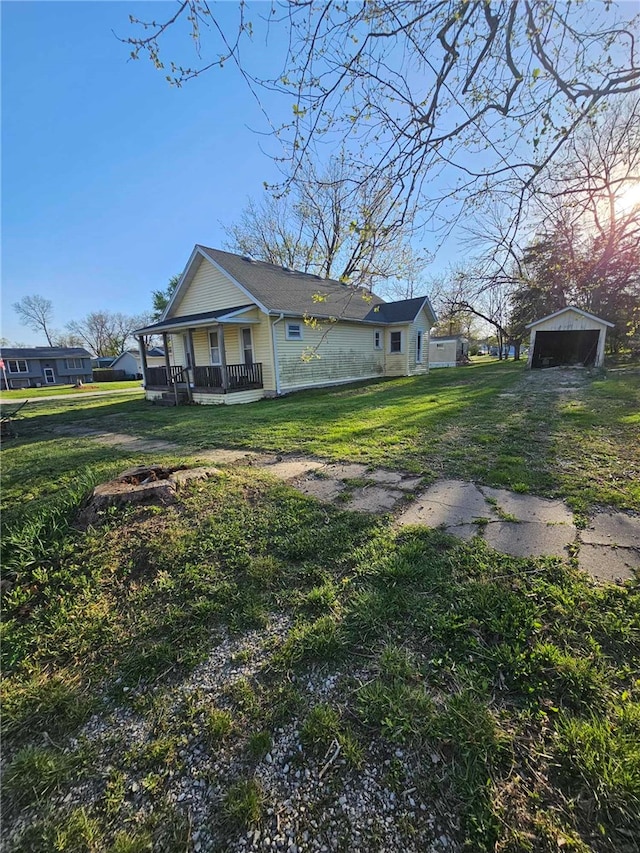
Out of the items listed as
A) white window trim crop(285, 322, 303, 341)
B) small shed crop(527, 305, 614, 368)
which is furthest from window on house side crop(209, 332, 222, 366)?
small shed crop(527, 305, 614, 368)

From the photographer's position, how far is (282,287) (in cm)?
1424

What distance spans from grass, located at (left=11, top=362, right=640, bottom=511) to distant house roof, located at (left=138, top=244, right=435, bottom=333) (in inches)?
144

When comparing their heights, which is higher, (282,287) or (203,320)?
(282,287)

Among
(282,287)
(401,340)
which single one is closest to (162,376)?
(282,287)

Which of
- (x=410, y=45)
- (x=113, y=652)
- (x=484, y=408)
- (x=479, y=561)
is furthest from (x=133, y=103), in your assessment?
(x=484, y=408)

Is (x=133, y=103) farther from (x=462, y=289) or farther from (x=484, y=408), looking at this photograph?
→ (x=484, y=408)

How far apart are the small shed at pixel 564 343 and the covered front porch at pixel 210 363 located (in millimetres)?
13791

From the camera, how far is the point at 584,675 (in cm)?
160

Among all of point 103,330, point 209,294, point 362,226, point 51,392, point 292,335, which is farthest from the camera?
point 103,330

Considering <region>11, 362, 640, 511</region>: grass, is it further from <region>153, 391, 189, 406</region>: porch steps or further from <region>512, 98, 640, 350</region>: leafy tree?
<region>512, 98, 640, 350</region>: leafy tree

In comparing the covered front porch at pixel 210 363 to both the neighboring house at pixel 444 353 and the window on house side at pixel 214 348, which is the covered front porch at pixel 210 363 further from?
the neighboring house at pixel 444 353

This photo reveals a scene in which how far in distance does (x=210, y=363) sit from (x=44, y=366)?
116 feet

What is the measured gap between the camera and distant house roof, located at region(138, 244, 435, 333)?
12383 millimetres

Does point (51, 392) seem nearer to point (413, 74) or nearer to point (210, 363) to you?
point (210, 363)
